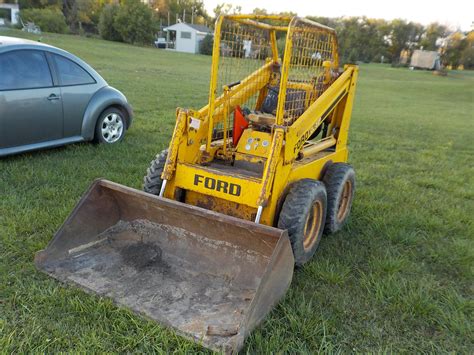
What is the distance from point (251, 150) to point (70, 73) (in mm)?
3587

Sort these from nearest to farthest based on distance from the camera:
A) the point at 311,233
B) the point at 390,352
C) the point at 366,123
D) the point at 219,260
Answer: the point at 390,352
the point at 219,260
the point at 311,233
the point at 366,123

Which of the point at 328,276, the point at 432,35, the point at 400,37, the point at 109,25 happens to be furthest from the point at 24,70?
the point at 432,35

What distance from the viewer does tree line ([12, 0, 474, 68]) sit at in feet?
181

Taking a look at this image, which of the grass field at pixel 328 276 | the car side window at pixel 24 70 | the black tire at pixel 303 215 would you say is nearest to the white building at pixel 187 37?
the car side window at pixel 24 70

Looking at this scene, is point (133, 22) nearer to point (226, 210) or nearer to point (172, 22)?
point (172, 22)

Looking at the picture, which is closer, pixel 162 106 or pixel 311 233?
pixel 311 233

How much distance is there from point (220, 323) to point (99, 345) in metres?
0.79

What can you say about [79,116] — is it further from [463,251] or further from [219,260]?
[463,251]

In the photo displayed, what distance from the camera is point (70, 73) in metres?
6.54

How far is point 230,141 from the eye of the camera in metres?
4.68

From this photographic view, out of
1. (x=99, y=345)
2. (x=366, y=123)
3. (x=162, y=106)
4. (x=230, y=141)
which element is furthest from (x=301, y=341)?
(x=366, y=123)

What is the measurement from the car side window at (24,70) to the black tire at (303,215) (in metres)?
3.99

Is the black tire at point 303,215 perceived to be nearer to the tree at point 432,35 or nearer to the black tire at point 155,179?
the black tire at point 155,179

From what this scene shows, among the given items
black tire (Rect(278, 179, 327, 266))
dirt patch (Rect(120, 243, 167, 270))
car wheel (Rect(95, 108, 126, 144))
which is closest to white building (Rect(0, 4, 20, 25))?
car wheel (Rect(95, 108, 126, 144))
